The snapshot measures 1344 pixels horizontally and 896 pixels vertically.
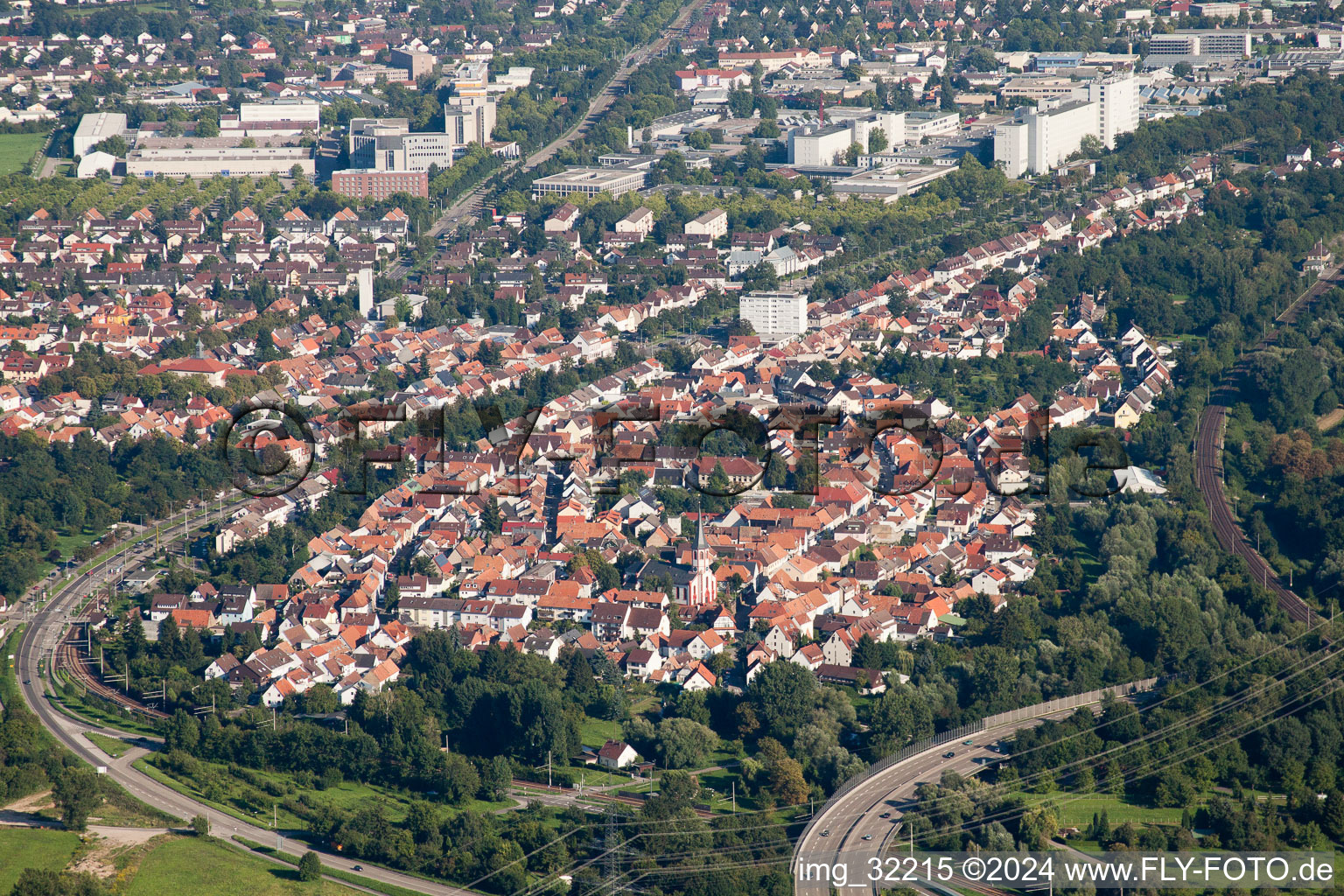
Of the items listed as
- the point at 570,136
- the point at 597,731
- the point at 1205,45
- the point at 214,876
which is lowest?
the point at 214,876

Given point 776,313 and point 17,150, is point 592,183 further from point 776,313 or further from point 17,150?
point 17,150

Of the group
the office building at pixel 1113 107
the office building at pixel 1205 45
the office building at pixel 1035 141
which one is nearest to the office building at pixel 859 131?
the office building at pixel 1035 141

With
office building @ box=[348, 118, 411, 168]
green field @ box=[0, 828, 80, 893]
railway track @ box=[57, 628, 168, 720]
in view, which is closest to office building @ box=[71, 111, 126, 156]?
office building @ box=[348, 118, 411, 168]

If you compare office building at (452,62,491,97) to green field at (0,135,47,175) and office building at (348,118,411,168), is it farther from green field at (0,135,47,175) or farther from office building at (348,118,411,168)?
green field at (0,135,47,175)

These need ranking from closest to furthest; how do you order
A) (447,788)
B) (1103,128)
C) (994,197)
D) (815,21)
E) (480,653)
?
(447,788)
(480,653)
(994,197)
(1103,128)
(815,21)

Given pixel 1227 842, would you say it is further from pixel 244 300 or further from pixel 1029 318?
pixel 244 300

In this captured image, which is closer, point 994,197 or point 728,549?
point 728,549

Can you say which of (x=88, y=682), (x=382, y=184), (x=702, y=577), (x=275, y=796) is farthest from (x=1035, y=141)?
(x=275, y=796)

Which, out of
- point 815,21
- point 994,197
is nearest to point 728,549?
point 994,197
